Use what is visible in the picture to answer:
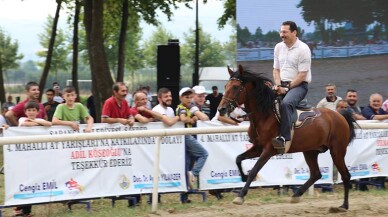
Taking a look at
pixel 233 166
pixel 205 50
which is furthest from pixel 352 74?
pixel 205 50

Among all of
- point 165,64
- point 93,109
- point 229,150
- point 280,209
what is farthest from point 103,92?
point 280,209

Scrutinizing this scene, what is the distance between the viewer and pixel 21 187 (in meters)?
11.1

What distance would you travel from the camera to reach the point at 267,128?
11617mm

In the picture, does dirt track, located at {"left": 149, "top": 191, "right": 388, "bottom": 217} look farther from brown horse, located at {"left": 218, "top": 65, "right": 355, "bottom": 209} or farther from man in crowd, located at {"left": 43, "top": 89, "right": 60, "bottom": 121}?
man in crowd, located at {"left": 43, "top": 89, "right": 60, "bottom": 121}

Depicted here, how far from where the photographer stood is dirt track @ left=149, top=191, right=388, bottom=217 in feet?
37.7

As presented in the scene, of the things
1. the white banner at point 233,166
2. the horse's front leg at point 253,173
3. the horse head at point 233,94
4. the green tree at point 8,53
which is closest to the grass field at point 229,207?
the white banner at point 233,166

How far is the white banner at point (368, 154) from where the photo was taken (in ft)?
49.3

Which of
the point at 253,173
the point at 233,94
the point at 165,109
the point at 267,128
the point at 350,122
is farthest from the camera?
the point at 165,109

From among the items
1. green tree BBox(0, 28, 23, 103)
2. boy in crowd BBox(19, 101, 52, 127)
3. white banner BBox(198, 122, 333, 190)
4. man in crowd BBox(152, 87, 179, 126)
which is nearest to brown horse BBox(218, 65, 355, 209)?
white banner BBox(198, 122, 333, 190)

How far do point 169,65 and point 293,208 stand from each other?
13.9 meters

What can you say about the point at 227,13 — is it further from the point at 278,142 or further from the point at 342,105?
the point at 278,142

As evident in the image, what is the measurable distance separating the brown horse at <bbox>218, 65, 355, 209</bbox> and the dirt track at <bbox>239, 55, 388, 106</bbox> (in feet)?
42.6

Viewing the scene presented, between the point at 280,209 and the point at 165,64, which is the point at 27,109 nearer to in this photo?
the point at 280,209

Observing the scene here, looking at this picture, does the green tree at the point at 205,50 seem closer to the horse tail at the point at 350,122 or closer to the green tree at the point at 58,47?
the green tree at the point at 58,47
